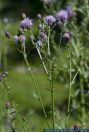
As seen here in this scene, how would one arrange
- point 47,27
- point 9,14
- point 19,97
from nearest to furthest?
point 47,27 < point 19,97 < point 9,14

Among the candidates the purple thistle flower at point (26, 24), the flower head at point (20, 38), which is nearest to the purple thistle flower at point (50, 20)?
the purple thistle flower at point (26, 24)

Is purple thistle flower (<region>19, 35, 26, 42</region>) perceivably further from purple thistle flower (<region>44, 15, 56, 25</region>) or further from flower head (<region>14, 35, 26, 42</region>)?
purple thistle flower (<region>44, 15, 56, 25</region>)

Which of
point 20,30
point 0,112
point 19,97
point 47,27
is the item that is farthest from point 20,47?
point 19,97

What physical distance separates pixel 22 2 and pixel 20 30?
26287mm

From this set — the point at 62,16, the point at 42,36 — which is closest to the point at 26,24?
the point at 42,36

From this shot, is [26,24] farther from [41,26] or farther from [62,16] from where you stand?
[62,16]

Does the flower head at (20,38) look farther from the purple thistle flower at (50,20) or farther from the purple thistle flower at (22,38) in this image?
the purple thistle flower at (50,20)

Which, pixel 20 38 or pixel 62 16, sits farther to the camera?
pixel 62 16

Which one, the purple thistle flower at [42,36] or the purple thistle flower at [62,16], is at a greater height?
the purple thistle flower at [62,16]

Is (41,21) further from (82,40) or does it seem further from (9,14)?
(9,14)

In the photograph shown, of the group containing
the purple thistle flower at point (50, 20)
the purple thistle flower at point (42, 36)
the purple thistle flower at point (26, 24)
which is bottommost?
the purple thistle flower at point (42, 36)

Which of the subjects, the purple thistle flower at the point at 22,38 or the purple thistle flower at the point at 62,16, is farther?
the purple thistle flower at the point at 62,16

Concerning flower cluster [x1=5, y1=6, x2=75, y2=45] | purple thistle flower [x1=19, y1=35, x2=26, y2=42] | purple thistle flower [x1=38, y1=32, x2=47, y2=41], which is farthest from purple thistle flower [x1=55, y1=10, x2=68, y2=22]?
purple thistle flower [x1=19, y1=35, x2=26, y2=42]

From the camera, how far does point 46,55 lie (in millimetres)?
3350
